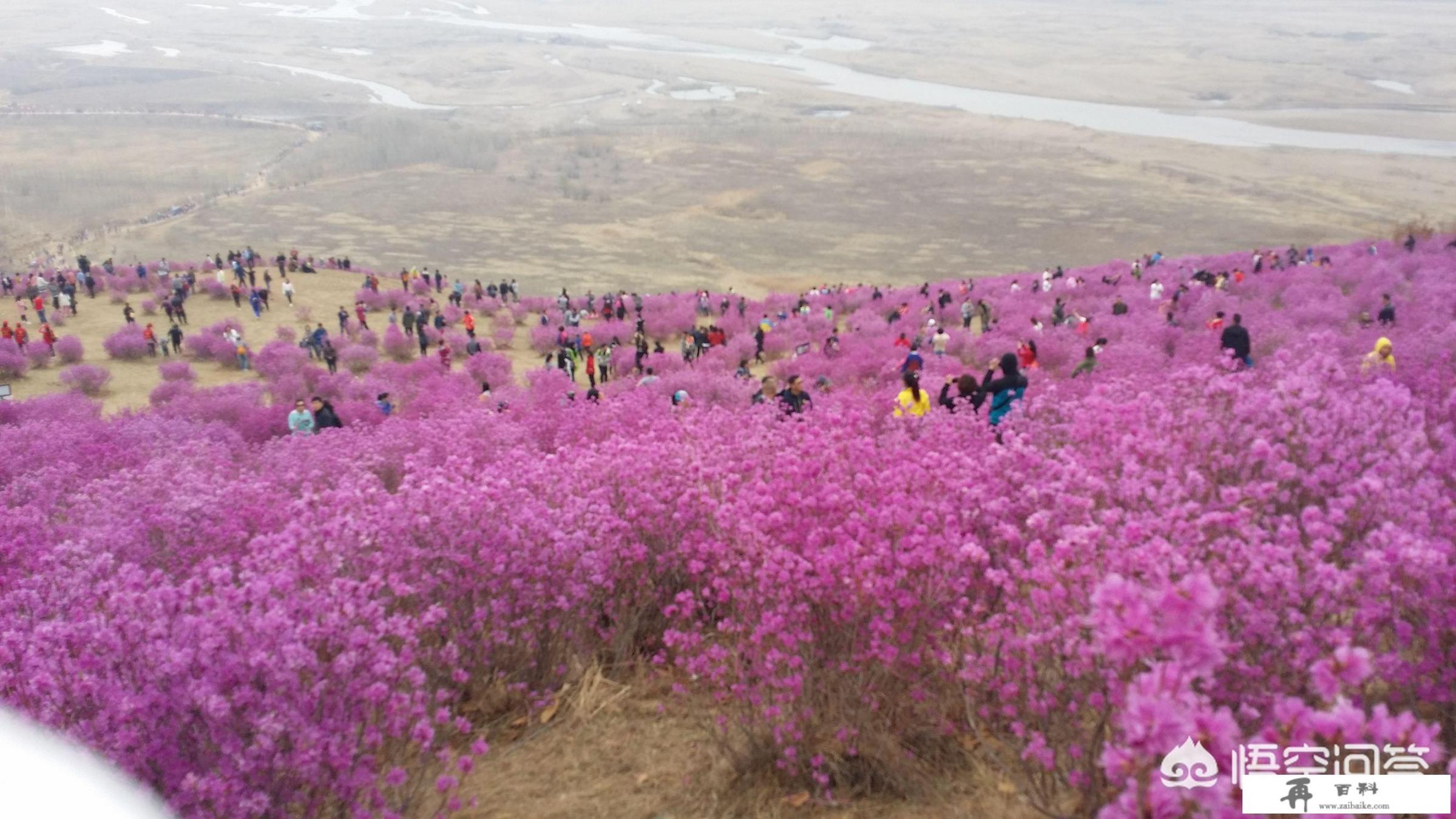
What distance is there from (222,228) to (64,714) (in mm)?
62534

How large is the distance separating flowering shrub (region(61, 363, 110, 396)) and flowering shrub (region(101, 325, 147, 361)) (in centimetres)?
370

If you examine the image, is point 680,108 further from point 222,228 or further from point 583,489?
point 583,489

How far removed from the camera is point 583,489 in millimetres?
7016

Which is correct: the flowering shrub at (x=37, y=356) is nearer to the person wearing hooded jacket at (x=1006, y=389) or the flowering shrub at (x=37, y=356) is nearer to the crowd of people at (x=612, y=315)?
the crowd of people at (x=612, y=315)

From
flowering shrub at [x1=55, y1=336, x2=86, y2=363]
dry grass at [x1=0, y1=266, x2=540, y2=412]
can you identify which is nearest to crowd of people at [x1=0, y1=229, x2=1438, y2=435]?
dry grass at [x1=0, y1=266, x2=540, y2=412]

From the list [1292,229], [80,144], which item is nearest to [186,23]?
[80,144]

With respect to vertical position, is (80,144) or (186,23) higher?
(186,23)

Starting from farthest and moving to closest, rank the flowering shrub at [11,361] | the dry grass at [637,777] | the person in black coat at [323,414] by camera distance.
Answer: the flowering shrub at [11,361] < the person in black coat at [323,414] < the dry grass at [637,777]

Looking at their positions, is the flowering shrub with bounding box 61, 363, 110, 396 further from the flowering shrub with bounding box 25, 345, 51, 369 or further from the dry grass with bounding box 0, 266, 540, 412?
the flowering shrub with bounding box 25, 345, 51, 369

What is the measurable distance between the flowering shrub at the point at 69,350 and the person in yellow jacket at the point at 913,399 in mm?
25022

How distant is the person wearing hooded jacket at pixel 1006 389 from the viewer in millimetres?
9930

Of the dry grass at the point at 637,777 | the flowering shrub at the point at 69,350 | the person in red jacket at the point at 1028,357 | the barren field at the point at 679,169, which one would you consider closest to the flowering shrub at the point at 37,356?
the flowering shrub at the point at 69,350

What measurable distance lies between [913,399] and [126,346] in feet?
85.6

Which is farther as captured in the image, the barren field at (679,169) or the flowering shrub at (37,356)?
the barren field at (679,169)
